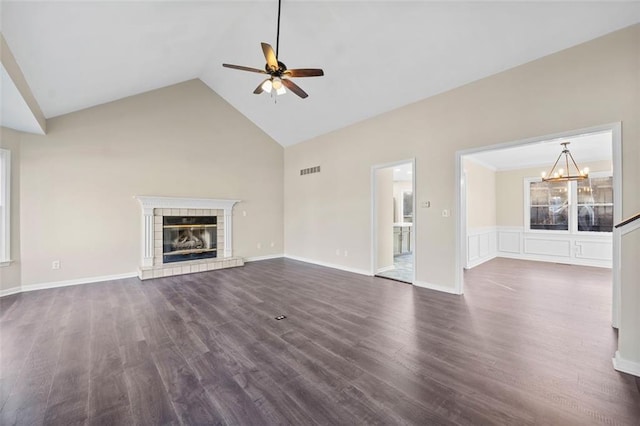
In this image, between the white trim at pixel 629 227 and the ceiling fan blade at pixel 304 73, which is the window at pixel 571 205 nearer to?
the white trim at pixel 629 227

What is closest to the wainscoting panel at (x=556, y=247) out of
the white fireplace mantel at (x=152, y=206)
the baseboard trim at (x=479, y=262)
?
the baseboard trim at (x=479, y=262)

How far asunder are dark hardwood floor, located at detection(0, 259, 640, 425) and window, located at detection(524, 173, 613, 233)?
3.40 meters

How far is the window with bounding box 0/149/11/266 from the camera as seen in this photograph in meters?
3.97

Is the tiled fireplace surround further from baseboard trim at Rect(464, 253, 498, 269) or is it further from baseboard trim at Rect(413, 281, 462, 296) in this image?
baseboard trim at Rect(464, 253, 498, 269)

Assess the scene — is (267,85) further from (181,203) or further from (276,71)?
(181,203)

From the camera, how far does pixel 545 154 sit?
6.18 metres

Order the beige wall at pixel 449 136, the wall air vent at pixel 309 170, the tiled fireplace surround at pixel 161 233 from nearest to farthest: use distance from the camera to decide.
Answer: the beige wall at pixel 449 136 < the tiled fireplace surround at pixel 161 233 < the wall air vent at pixel 309 170

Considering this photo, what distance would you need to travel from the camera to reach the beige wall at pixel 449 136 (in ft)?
8.95

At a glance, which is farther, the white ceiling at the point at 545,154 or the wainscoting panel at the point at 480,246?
the wainscoting panel at the point at 480,246

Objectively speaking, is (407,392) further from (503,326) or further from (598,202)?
(598,202)

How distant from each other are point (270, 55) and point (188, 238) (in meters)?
4.65

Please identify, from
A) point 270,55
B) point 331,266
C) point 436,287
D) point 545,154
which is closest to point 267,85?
point 270,55

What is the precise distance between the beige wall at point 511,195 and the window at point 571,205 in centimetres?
14

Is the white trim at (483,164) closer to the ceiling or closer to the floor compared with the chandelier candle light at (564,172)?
closer to the ceiling
